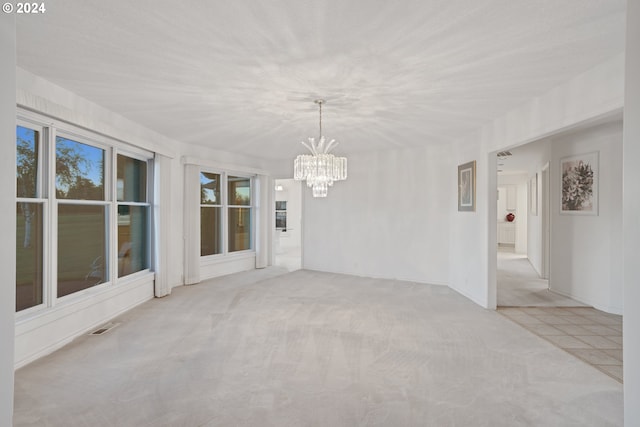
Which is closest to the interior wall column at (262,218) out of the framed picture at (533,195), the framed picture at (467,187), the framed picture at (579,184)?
the framed picture at (467,187)

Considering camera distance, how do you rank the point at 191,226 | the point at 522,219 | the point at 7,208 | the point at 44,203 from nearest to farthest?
the point at 7,208
the point at 44,203
the point at 191,226
the point at 522,219

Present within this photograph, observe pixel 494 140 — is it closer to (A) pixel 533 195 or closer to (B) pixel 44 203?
(B) pixel 44 203

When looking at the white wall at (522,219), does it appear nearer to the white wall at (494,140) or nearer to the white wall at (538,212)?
the white wall at (538,212)

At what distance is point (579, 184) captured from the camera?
17.2 feet

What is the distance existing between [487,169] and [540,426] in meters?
3.37

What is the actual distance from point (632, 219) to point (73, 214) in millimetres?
4560

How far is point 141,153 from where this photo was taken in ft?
16.4

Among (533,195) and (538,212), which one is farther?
(533,195)

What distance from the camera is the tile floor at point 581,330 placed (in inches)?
124

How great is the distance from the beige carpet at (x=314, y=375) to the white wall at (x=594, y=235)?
1.81 meters

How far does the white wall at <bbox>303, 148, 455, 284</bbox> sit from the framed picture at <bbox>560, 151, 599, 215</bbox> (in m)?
1.68

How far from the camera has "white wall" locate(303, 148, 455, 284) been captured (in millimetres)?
6301

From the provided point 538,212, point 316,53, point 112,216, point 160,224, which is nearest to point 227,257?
point 160,224

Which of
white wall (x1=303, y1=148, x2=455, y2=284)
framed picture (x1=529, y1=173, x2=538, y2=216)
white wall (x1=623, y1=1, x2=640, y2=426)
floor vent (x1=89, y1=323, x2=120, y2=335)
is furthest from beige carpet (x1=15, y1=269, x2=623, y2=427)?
framed picture (x1=529, y1=173, x2=538, y2=216)
